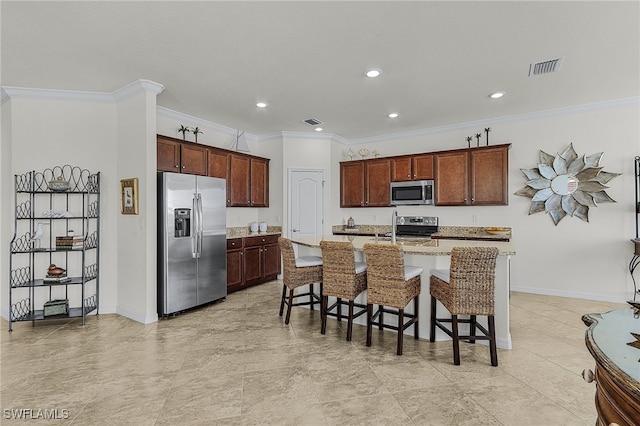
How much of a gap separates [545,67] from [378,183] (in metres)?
3.26

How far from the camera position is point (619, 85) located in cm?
394

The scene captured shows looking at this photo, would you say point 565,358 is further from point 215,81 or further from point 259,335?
point 215,81

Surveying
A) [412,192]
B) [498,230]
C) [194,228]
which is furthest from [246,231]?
[498,230]

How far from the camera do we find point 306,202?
6.25m

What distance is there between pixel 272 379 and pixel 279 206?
3929 mm

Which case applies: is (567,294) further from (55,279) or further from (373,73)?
(55,279)

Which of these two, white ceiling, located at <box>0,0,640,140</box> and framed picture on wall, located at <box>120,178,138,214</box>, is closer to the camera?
white ceiling, located at <box>0,0,640,140</box>

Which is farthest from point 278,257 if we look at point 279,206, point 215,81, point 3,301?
point 3,301

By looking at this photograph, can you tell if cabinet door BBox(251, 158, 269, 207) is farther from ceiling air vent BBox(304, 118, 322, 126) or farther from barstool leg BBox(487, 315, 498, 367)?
barstool leg BBox(487, 315, 498, 367)

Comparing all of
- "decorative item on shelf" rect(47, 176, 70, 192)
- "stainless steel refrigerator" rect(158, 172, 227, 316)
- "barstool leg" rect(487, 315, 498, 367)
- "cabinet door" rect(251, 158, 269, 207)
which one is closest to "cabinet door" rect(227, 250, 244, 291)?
"stainless steel refrigerator" rect(158, 172, 227, 316)

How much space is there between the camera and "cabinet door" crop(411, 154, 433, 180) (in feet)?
18.8

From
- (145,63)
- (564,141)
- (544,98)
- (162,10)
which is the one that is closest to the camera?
(162,10)

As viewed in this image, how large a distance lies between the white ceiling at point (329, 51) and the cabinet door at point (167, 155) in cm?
60

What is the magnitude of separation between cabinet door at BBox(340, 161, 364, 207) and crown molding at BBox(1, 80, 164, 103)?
12.1 feet
